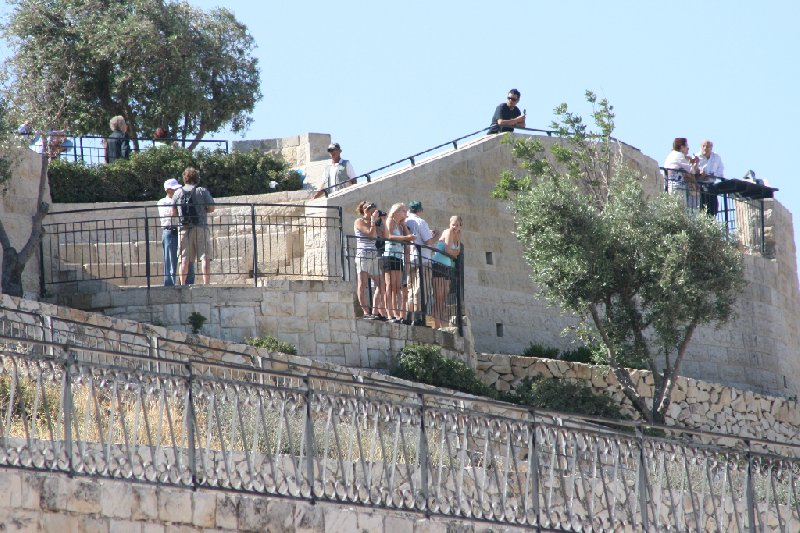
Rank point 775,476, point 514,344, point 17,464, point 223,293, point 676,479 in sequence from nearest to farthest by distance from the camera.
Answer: point 17,464
point 676,479
point 775,476
point 223,293
point 514,344

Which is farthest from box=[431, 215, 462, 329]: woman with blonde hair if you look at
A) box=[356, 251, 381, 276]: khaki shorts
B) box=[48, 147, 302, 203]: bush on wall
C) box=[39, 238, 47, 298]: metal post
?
box=[39, 238, 47, 298]: metal post

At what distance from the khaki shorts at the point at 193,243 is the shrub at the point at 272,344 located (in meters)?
1.37

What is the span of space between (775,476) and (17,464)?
905cm

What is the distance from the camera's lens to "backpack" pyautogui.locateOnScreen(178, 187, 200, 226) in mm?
20844

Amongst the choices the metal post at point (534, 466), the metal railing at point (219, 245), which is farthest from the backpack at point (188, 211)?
the metal post at point (534, 466)

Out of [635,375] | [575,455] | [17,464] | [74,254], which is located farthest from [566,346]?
[17,464]

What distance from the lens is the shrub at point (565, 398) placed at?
21.3 m

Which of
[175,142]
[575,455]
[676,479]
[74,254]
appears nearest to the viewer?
[575,455]

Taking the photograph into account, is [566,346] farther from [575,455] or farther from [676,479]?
[575,455]

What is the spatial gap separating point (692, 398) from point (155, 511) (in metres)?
12.6

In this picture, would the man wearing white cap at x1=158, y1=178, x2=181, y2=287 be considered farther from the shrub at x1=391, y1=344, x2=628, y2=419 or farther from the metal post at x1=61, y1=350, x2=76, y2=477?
the metal post at x1=61, y1=350, x2=76, y2=477

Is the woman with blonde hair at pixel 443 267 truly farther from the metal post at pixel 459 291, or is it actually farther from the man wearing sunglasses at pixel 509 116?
the man wearing sunglasses at pixel 509 116

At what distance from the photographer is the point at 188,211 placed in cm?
2092

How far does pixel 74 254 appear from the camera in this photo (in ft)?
72.8
